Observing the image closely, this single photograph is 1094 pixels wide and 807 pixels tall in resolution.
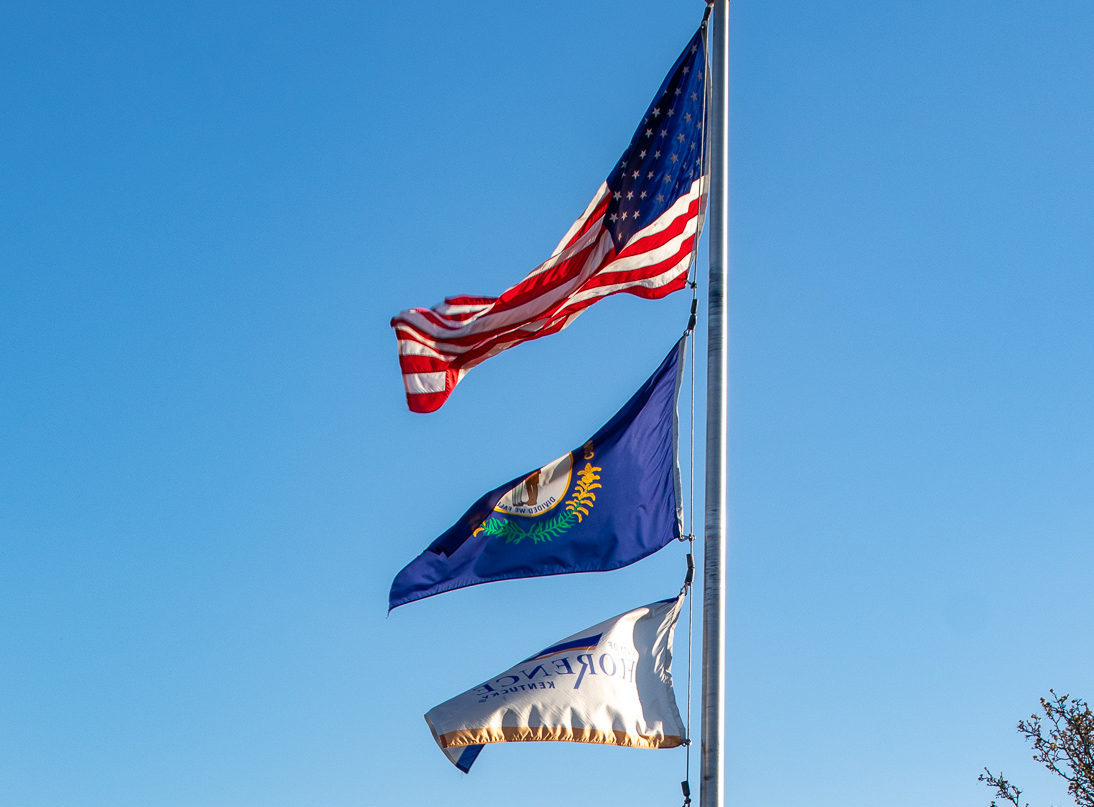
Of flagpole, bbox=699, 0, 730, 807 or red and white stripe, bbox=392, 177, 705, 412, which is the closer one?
flagpole, bbox=699, 0, 730, 807

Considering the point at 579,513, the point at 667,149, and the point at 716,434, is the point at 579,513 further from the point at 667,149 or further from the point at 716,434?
the point at 667,149

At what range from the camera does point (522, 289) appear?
45.4ft

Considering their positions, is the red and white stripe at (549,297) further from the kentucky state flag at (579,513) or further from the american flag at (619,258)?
the kentucky state flag at (579,513)

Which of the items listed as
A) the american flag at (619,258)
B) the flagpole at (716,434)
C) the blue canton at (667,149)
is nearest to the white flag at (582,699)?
the flagpole at (716,434)

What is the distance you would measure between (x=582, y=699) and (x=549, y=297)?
4.10 metres

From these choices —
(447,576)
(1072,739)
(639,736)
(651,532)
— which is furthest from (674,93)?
(1072,739)

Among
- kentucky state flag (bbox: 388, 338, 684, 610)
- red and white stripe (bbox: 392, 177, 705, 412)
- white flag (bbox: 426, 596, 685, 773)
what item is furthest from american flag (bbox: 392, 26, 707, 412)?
white flag (bbox: 426, 596, 685, 773)

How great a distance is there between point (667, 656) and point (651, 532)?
4.12ft

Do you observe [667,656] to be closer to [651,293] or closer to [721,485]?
[721,485]

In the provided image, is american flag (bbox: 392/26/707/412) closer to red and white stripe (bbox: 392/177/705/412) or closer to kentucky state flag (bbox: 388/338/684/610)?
red and white stripe (bbox: 392/177/705/412)

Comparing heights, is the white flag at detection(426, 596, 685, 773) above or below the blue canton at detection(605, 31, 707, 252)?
below

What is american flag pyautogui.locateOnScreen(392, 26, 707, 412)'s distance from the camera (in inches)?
545

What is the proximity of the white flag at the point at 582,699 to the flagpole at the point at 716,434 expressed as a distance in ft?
2.57

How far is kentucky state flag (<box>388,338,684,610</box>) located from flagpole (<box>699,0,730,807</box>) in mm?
836
